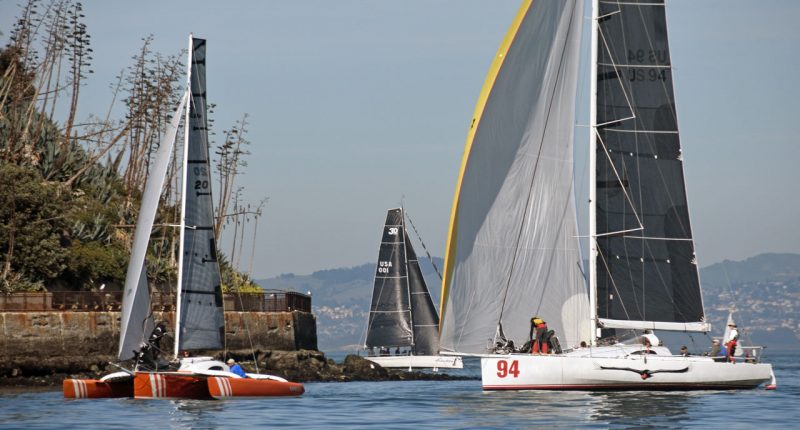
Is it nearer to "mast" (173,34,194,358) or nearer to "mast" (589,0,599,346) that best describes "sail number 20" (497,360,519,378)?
"mast" (589,0,599,346)

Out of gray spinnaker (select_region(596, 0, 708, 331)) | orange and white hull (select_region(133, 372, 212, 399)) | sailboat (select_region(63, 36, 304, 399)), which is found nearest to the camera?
orange and white hull (select_region(133, 372, 212, 399))

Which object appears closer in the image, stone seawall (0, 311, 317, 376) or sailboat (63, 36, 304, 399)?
sailboat (63, 36, 304, 399)

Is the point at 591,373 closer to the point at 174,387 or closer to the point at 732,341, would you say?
the point at 732,341

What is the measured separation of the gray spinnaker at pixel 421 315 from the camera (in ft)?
236

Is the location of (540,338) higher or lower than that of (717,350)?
higher

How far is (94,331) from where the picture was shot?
4906 cm

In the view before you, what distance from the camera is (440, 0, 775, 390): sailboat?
35.3 metres

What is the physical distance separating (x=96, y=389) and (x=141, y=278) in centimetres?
371

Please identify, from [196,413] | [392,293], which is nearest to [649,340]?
[196,413]

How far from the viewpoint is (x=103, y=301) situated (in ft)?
164

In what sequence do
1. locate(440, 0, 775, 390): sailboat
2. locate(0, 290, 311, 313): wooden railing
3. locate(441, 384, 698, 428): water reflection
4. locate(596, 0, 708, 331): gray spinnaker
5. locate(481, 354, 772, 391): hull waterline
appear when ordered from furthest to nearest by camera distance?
locate(0, 290, 311, 313): wooden railing → locate(596, 0, 708, 331): gray spinnaker → locate(481, 354, 772, 391): hull waterline → locate(440, 0, 775, 390): sailboat → locate(441, 384, 698, 428): water reflection

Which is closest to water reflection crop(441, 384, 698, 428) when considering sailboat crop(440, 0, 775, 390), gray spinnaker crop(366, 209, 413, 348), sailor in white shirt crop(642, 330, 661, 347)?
sailboat crop(440, 0, 775, 390)

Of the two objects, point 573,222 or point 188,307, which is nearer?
point 573,222

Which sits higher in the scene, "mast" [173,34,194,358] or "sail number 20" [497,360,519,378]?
"mast" [173,34,194,358]
